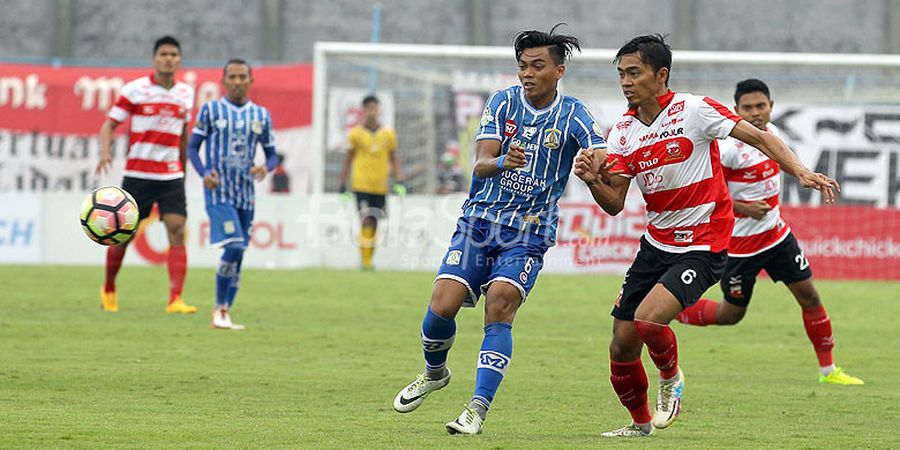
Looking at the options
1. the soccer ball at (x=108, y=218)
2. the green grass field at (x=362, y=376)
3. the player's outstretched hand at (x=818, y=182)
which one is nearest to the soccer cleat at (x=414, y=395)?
the green grass field at (x=362, y=376)

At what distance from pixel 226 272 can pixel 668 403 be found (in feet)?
20.1

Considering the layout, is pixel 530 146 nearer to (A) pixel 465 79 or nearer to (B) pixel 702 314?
(B) pixel 702 314

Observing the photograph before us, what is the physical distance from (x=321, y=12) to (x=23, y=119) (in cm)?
1301

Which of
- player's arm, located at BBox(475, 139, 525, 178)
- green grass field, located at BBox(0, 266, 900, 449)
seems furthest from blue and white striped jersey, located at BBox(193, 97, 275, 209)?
player's arm, located at BBox(475, 139, 525, 178)

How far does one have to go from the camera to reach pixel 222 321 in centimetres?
1279

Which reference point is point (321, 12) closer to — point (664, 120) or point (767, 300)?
point (767, 300)

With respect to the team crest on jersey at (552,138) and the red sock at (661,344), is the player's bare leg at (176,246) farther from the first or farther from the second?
the red sock at (661,344)

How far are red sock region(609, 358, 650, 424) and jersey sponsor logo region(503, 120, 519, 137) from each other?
135 cm

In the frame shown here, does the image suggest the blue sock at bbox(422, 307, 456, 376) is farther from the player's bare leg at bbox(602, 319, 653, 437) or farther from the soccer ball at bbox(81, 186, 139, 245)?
the soccer ball at bbox(81, 186, 139, 245)

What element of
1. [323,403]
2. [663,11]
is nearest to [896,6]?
[663,11]

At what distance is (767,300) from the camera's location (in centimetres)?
1755

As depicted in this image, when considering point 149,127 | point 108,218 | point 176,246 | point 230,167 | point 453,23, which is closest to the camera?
point 108,218

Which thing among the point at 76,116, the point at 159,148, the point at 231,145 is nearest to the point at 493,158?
the point at 231,145

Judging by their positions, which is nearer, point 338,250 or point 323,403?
point 323,403
